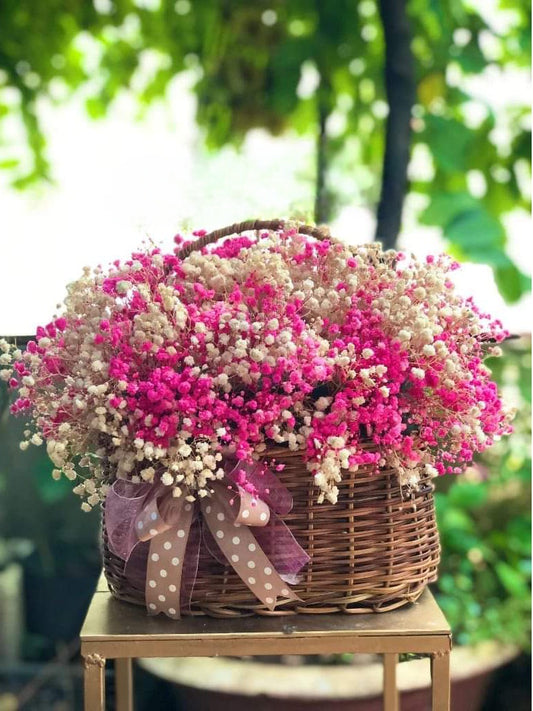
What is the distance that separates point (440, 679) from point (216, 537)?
0.28m

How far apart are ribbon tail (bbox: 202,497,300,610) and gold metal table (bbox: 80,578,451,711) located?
4cm

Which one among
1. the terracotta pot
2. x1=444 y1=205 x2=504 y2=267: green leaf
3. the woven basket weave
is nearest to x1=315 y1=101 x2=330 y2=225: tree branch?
x1=444 y1=205 x2=504 y2=267: green leaf

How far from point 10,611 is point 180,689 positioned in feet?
1.59

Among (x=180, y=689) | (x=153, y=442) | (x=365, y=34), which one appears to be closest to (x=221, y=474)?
(x=153, y=442)

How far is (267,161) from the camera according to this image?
→ 2.04 metres

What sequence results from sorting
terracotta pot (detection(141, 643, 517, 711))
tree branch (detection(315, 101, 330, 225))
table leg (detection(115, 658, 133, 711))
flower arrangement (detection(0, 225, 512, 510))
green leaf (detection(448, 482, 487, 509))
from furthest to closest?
tree branch (detection(315, 101, 330, 225))
green leaf (detection(448, 482, 487, 509))
terracotta pot (detection(141, 643, 517, 711))
table leg (detection(115, 658, 133, 711))
flower arrangement (detection(0, 225, 512, 510))

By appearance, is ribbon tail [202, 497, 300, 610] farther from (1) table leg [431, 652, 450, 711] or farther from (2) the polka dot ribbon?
(1) table leg [431, 652, 450, 711]

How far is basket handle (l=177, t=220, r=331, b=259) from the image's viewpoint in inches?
36.2

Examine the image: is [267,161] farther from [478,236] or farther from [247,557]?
[247,557]

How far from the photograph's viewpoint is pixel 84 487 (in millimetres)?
857

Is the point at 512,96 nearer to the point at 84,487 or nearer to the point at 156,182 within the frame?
the point at 156,182

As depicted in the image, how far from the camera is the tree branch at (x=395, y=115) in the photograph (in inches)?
72.9

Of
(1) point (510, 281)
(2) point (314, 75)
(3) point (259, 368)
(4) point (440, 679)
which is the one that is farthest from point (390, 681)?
(2) point (314, 75)

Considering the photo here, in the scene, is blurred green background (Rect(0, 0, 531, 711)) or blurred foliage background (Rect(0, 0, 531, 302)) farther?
blurred foliage background (Rect(0, 0, 531, 302))
